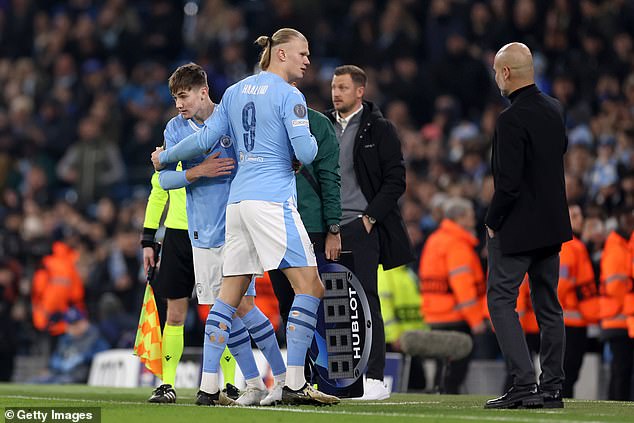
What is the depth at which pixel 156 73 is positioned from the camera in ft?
74.4

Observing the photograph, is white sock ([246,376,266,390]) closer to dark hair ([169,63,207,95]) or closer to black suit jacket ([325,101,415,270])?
black suit jacket ([325,101,415,270])

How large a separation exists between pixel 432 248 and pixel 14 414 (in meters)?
6.44

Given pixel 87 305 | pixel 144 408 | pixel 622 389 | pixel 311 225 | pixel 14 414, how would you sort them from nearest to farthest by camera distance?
1. pixel 14 414
2. pixel 144 408
3. pixel 311 225
4. pixel 622 389
5. pixel 87 305

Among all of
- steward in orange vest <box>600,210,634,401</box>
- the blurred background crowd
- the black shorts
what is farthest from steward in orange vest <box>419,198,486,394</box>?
the black shorts

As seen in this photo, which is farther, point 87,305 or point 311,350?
point 87,305

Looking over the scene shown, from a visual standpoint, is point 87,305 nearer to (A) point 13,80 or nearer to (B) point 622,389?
(A) point 13,80

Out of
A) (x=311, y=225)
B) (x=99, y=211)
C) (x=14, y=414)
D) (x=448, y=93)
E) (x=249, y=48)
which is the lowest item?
(x=14, y=414)

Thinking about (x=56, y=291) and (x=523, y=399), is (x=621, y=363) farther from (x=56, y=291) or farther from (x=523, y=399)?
(x=56, y=291)

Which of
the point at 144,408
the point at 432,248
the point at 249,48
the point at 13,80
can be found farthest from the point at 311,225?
the point at 13,80

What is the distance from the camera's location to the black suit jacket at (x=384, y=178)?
10.1 meters

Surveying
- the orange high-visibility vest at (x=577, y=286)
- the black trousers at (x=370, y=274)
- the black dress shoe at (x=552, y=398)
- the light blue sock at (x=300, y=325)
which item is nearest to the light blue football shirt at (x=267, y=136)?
the light blue sock at (x=300, y=325)

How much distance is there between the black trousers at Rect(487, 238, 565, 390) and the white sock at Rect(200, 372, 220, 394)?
180cm

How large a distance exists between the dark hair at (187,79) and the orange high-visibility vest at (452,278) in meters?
4.84

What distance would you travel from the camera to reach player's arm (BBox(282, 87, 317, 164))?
8234 mm
